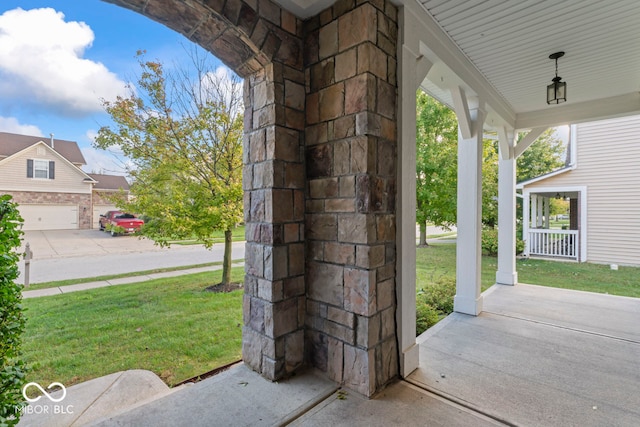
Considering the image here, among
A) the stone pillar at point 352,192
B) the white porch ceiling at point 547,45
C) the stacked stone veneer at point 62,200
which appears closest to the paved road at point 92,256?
the stacked stone veneer at point 62,200

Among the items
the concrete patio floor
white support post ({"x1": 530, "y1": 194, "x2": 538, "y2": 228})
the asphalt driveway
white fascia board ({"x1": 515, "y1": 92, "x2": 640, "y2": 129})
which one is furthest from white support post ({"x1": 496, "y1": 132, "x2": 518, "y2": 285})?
the asphalt driveway

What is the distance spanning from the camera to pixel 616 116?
4109mm

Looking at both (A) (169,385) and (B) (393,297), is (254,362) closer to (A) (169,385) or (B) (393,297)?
(A) (169,385)

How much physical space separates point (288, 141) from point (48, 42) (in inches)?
108

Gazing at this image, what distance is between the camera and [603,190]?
298 inches

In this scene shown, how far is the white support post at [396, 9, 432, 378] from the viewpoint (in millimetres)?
2094

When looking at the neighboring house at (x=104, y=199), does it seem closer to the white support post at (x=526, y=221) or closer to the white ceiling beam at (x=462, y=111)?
the white ceiling beam at (x=462, y=111)

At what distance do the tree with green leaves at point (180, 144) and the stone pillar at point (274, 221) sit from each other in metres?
2.35

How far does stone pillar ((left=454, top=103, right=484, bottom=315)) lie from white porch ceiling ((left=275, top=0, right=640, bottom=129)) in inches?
21.4

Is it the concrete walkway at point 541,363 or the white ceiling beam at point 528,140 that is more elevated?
the white ceiling beam at point 528,140

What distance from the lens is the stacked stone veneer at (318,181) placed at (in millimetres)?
1850

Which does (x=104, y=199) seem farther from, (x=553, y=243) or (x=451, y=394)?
(x=553, y=243)

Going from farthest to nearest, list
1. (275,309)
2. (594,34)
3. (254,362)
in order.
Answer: (594,34), (254,362), (275,309)

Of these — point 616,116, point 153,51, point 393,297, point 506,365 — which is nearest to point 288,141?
point 393,297
